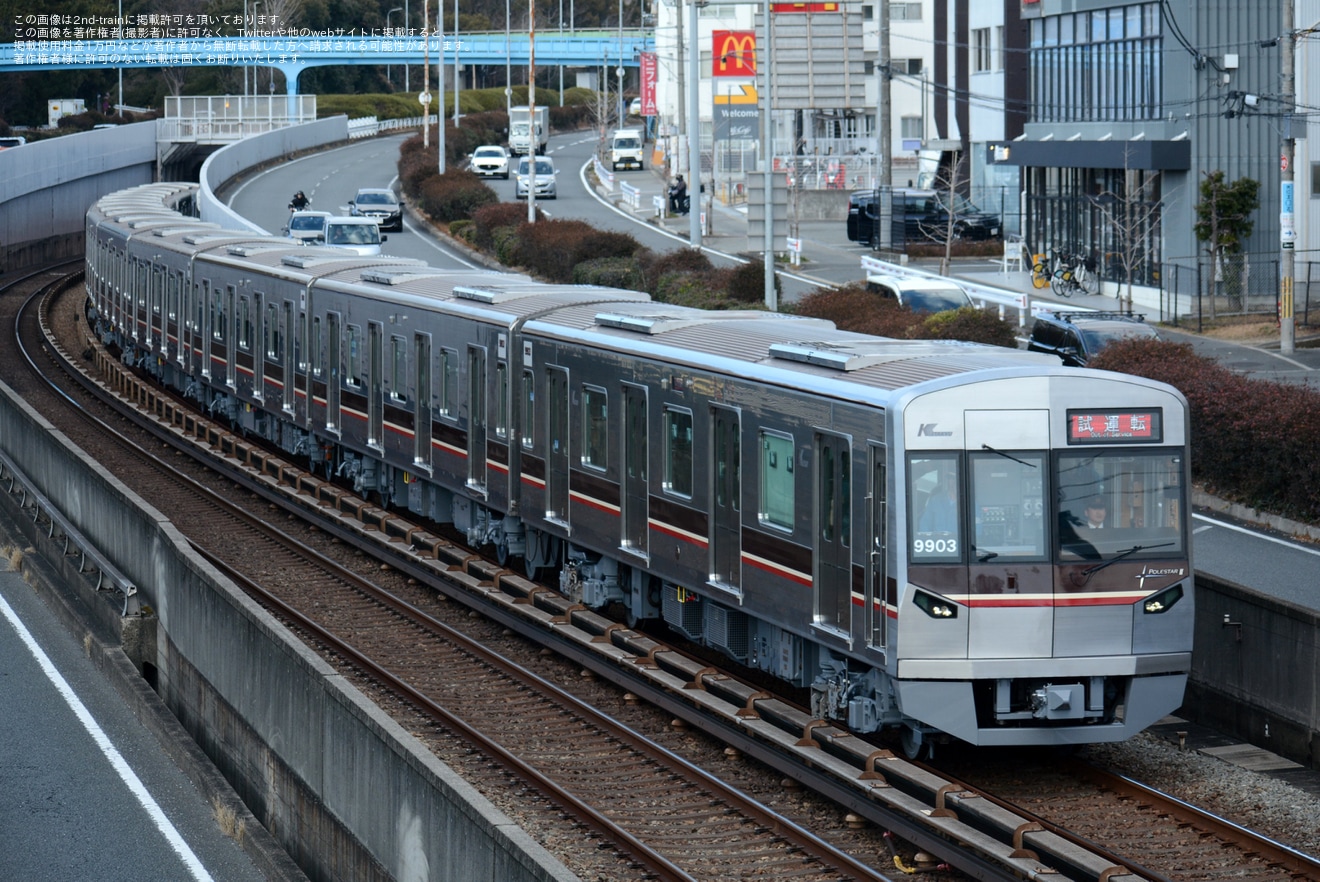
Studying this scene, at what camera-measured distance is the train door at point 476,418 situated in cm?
1894

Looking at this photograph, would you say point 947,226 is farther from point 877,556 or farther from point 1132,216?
point 877,556

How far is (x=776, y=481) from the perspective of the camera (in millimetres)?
12875

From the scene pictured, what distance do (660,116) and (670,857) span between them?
84.4m

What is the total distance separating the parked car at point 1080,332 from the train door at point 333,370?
1074cm

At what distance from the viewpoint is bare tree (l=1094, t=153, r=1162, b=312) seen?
40.3 metres

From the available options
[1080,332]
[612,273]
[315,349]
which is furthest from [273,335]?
[612,273]

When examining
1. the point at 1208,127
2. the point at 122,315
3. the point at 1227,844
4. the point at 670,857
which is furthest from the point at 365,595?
the point at 1208,127

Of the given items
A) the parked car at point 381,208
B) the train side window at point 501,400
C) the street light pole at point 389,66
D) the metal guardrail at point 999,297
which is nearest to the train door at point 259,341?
the train side window at point 501,400

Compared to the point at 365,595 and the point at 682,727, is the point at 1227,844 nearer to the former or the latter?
the point at 682,727

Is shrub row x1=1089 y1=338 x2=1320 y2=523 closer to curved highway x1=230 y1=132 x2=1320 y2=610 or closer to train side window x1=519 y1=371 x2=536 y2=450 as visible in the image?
curved highway x1=230 y1=132 x2=1320 y2=610

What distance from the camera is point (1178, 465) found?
1152cm

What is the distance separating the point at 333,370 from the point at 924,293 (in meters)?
13.8

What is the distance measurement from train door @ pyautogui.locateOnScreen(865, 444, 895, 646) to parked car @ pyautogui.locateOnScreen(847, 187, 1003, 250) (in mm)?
40366

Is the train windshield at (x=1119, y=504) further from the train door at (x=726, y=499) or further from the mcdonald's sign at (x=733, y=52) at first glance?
the mcdonald's sign at (x=733, y=52)
